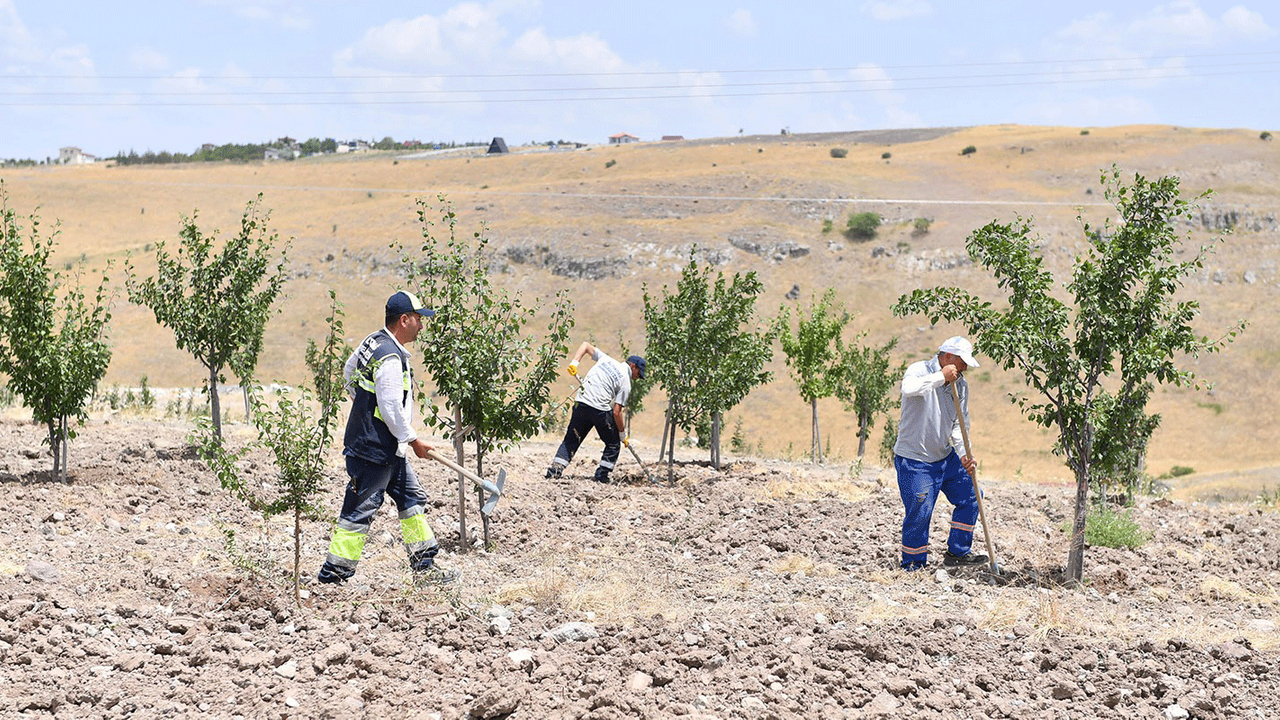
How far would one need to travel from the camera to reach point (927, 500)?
7410mm

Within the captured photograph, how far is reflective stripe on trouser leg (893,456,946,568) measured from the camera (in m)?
7.43

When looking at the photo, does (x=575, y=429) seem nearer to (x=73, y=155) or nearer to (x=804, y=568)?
(x=804, y=568)

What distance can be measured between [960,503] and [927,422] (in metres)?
0.86

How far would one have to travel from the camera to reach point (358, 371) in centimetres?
602

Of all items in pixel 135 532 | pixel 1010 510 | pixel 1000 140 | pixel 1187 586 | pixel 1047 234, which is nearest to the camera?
pixel 1187 586

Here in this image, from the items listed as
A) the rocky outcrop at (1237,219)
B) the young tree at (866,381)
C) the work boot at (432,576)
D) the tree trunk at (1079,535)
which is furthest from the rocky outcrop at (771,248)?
the work boot at (432,576)

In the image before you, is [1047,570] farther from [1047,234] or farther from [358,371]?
[1047,234]

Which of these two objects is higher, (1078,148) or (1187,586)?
(1078,148)

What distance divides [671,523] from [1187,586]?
4263mm

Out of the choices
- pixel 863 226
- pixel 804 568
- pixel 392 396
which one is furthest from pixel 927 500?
pixel 863 226

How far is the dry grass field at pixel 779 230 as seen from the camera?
120 feet

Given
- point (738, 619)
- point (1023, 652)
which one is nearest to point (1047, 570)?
point (1023, 652)

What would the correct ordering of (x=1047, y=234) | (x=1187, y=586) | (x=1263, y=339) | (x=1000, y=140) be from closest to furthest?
(x=1187, y=586) < (x=1263, y=339) < (x=1047, y=234) < (x=1000, y=140)

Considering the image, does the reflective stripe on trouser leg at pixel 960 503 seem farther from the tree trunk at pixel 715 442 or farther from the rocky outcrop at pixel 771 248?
the rocky outcrop at pixel 771 248
